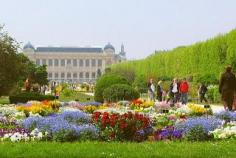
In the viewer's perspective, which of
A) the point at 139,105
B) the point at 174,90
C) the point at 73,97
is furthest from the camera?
the point at 73,97

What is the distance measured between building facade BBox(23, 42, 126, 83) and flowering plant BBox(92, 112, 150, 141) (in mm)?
150224

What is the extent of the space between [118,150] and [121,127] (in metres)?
1.98

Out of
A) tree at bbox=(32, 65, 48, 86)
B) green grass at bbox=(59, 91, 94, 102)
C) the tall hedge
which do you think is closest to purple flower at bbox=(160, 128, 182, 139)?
green grass at bbox=(59, 91, 94, 102)

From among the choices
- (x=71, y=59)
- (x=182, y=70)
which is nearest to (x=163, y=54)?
(x=182, y=70)

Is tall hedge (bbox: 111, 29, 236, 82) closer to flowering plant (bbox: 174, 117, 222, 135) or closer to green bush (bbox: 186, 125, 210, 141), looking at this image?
flowering plant (bbox: 174, 117, 222, 135)

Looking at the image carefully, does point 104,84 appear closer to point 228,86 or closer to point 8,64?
point 8,64

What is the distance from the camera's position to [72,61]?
166m

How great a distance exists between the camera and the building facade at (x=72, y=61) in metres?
163

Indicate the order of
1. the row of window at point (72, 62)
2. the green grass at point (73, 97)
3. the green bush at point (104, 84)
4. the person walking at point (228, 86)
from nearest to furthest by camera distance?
1. the person walking at point (228, 86)
2. the green bush at point (104, 84)
3. the green grass at point (73, 97)
4. the row of window at point (72, 62)

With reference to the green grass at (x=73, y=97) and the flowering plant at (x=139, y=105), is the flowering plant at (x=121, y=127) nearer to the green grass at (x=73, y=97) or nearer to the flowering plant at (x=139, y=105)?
the flowering plant at (x=139, y=105)

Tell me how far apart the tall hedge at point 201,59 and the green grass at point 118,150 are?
3277cm

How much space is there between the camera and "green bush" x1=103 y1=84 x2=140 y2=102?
1025 inches

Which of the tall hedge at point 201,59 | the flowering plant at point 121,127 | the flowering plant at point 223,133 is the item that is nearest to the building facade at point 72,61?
the tall hedge at point 201,59

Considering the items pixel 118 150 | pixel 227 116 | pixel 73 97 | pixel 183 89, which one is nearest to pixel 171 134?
pixel 118 150
